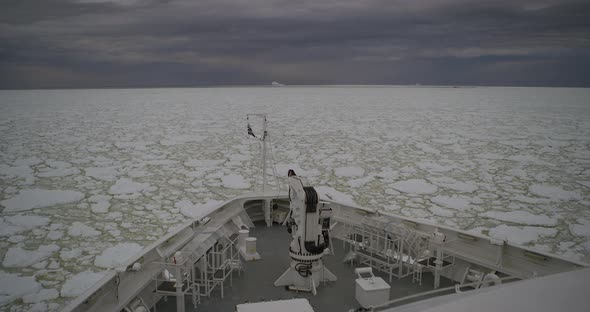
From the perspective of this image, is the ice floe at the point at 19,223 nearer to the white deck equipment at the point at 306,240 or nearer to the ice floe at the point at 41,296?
the ice floe at the point at 41,296

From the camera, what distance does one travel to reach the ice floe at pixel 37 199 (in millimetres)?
8414

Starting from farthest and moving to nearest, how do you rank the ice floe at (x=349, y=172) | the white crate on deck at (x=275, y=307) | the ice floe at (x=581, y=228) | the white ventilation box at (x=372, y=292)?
the ice floe at (x=349, y=172)
the ice floe at (x=581, y=228)
the white ventilation box at (x=372, y=292)
the white crate on deck at (x=275, y=307)

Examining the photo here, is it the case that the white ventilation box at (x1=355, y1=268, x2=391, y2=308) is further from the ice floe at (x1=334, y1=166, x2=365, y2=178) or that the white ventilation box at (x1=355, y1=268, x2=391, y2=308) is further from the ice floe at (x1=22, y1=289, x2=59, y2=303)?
the ice floe at (x1=334, y1=166, x2=365, y2=178)

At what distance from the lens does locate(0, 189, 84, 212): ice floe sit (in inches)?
331

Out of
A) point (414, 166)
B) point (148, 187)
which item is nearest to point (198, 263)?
point (148, 187)

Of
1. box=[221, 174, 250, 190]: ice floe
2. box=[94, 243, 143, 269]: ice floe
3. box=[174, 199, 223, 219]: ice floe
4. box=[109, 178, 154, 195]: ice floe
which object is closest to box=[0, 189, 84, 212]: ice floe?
box=[109, 178, 154, 195]: ice floe

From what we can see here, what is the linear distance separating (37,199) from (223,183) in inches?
172

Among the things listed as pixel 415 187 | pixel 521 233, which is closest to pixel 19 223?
pixel 415 187

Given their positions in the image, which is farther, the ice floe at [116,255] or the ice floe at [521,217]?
the ice floe at [521,217]

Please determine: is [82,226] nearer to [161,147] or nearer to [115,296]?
[115,296]

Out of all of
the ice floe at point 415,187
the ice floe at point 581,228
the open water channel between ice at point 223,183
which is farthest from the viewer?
the ice floe at point 415,187

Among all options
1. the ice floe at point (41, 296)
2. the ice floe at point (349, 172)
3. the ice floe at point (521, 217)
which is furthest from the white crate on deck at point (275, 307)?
the ice floe at point (349, 172)

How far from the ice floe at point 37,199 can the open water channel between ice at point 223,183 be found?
1.2 inches

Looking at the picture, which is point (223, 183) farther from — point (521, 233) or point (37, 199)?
point (521, 233)
